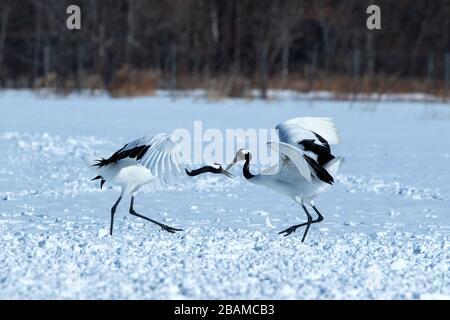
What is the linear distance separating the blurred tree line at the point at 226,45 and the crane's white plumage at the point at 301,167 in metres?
18.3

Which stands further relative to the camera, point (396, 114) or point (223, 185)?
point (396, 114)

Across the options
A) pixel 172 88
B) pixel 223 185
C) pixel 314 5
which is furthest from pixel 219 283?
pixel 314 5

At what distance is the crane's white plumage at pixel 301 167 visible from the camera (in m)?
6.37

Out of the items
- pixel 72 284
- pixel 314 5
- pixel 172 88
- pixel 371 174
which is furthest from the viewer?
pixel 314 5

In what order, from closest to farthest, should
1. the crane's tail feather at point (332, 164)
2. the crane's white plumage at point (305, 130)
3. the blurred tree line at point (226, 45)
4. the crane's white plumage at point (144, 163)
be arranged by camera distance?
1. the crane's white plumage at point (144, 163)
2. the crane's tail feather at point (332, 164)
3. the crane's white plumage at point (305, 130)
4. the blurred tree line at point (226, 45)

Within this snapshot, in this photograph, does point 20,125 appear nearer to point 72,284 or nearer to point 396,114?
point 396,114

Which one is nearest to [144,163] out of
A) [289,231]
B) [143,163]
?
[143,163]

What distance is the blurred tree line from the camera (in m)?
28.3

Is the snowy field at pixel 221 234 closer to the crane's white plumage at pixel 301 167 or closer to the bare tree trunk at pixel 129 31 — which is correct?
the crane's white plumage at pixel 301 167

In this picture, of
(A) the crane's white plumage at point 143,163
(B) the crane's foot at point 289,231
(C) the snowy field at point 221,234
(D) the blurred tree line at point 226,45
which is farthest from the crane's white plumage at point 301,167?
(D) the blurred tree line at point 226,45

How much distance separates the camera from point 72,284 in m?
5.21

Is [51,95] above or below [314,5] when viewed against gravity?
below

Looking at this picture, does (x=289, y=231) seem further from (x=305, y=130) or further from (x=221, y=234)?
(x=305, y=130)
